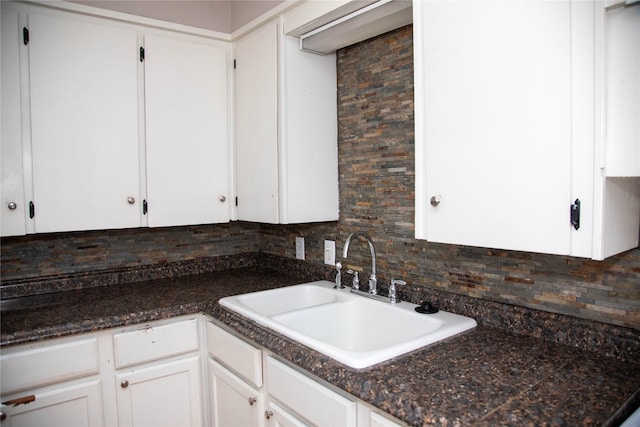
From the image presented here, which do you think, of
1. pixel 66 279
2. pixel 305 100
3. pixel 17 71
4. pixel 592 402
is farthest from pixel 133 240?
pixel 592 402

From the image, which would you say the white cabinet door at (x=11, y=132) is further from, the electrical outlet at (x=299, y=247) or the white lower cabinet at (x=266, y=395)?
the electrical outlet at (x=299, y=247)

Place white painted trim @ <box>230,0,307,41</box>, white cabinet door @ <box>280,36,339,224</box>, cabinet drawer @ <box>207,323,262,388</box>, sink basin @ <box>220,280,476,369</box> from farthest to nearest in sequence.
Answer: white cabinet door @ <box>280,36,339,224</box>, white painted trim @ <box>230,0,307,41</box>, cabinet drawer @ <box>207,323,262,388</box>, sink basin @ <box>220,280,476,369</box>

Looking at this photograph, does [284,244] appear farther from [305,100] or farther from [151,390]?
[151,390]

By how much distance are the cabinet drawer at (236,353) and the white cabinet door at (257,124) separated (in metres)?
0.55

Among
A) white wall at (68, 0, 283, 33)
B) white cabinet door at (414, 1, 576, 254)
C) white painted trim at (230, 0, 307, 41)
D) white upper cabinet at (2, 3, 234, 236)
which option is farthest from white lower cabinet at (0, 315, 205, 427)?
white wall at (68, 0, 283, 33)

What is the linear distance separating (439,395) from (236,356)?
2.79 ft

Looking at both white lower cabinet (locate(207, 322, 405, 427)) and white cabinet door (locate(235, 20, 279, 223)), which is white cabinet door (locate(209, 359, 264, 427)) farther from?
white cabinet door (locate(235, 20, 279, 223))

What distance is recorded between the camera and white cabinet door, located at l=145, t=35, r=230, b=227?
6.67ft

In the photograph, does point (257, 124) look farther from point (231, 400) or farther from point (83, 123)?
point (231, 400)

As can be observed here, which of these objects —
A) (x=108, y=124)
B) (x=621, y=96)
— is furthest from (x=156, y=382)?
(x=621, y=96)

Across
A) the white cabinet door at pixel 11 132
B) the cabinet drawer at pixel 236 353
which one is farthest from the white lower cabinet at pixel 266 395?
the white cabinet door at pixel 11 132

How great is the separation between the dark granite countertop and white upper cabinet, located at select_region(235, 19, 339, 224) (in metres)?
0.58

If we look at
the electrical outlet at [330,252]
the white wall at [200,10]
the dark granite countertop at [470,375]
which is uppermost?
the white wall at [200,10]

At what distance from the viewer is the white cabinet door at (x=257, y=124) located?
196 cm
